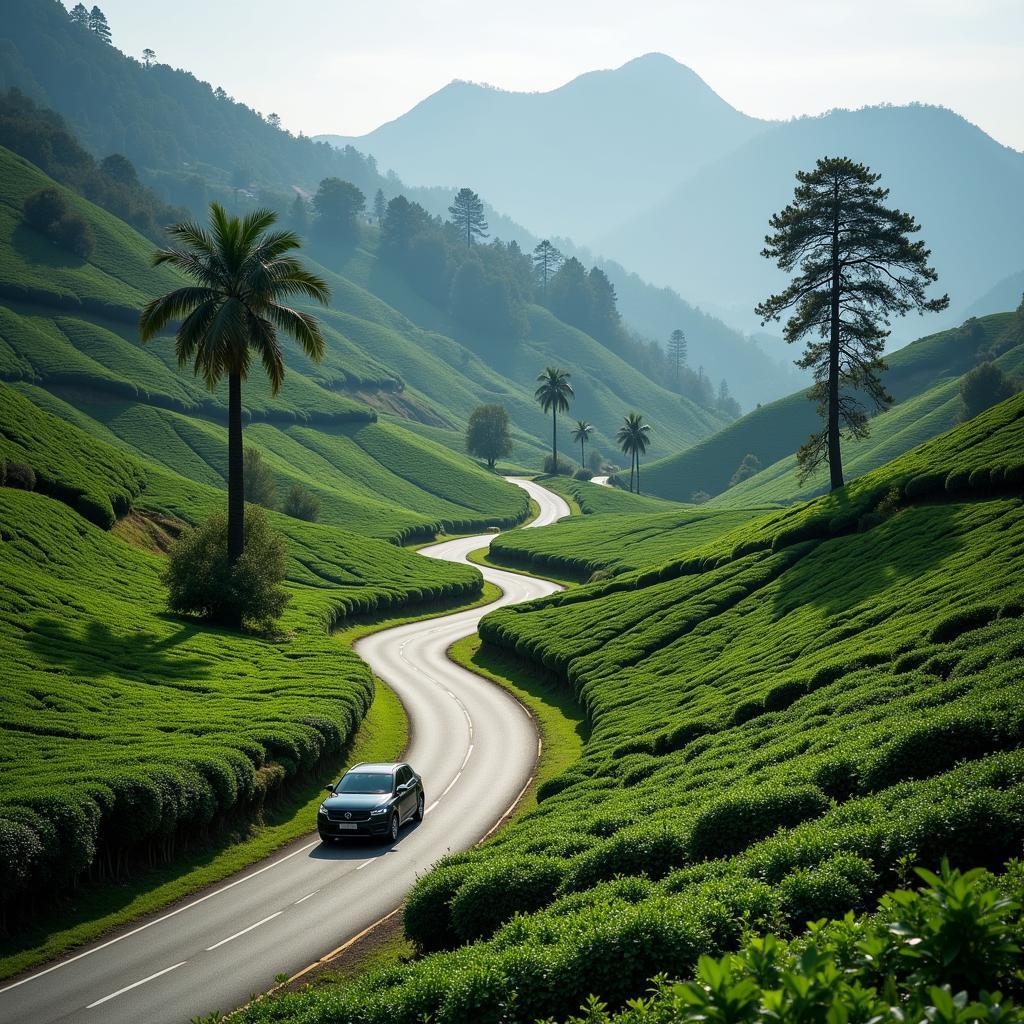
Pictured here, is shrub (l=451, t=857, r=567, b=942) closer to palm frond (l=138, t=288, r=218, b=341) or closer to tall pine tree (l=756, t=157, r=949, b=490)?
palm frond (l=138, t=288, r=218, b=341)

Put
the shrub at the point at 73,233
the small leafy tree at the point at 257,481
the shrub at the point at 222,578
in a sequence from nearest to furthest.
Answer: the shrub at the point at 222,578
the small leafy tree at the point at 257,481
the shrub at the point at 73,233

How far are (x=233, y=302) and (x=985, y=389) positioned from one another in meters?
116

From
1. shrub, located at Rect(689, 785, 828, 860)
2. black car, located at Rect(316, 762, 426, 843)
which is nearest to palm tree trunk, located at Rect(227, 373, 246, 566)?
black car, located at Rect(316, 762, 426, 843)

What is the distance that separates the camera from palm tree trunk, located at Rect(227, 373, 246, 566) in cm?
4588

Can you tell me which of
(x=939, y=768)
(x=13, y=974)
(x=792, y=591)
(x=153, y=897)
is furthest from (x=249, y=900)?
(x=792, y=591)

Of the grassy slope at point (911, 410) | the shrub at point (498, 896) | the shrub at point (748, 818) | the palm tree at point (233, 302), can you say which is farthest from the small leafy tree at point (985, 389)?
the shrub at point (498, 896)

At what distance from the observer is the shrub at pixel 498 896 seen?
16.9 m

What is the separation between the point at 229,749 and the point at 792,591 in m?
24.6

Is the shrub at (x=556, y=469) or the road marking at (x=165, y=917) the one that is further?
the shrub at (x=556, y=469)

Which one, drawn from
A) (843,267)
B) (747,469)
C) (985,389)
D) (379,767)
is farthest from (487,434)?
(379,767)

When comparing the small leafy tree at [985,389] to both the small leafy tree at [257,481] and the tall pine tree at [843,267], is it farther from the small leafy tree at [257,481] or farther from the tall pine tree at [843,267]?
the small leafy tree at [257,481]

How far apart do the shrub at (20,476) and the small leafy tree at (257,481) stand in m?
45.4

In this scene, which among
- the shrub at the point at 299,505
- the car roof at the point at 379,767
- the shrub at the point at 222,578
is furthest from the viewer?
the shrub at the point at 299,505

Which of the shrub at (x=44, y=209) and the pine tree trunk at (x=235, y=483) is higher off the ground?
the shrub at (x=44, y=209)
